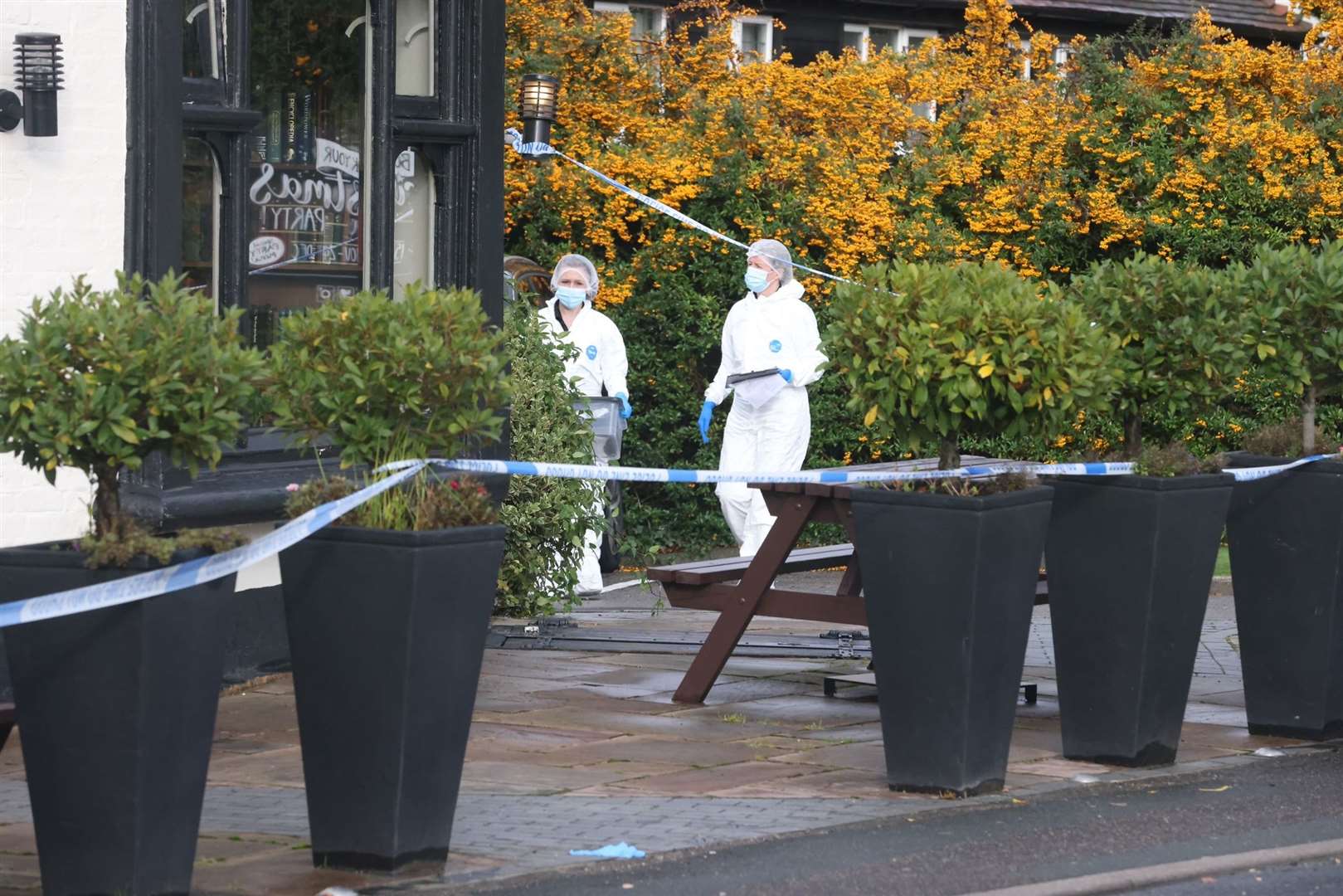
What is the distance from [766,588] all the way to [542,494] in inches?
104

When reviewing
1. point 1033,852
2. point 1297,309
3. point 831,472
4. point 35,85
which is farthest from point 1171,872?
point 35,85

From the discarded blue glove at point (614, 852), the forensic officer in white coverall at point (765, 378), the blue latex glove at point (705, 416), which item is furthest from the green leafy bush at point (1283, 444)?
the blue latex glove at point (705, 416)

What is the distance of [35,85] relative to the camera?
24.7 feet

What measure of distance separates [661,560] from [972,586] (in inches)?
333

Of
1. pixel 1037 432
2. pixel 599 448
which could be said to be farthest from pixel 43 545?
pixel 599 448

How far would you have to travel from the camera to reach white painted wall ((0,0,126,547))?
7.57m

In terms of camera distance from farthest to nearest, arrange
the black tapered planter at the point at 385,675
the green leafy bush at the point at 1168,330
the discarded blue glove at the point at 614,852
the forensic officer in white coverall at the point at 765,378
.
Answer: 1. the forensic officer in white coverall at the point at 765,378
2. the green leafy bush at the point at 1168,330
3. the discarded blue glove at the point at 614,852
4. the black tapered planter at the point at 385,675

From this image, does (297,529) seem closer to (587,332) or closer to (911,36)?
(587,332)

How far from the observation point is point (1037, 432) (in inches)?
273

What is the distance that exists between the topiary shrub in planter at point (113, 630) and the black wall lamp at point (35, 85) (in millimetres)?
2646

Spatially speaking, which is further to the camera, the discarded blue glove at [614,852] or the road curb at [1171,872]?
the discarded blue glove at [614,852]

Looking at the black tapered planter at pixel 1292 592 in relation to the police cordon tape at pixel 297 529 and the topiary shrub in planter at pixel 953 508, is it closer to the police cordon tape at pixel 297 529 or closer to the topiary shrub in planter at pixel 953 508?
the police cordon tape at pixel 297 529

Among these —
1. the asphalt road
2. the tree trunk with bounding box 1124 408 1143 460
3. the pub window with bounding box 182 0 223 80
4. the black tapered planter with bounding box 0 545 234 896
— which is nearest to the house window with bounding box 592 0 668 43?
the pub window with bounding box 182 0 223 80

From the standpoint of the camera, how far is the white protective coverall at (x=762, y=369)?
44.0 feet
